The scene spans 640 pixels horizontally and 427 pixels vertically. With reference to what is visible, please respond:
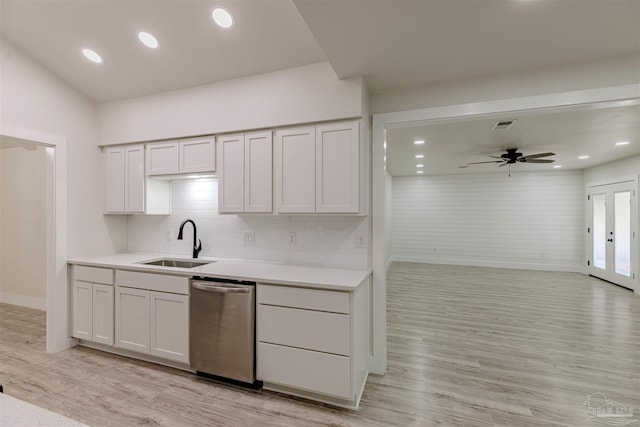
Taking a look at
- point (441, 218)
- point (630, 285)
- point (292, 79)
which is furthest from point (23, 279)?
point (630, 285)

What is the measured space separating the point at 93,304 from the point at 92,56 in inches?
98.2

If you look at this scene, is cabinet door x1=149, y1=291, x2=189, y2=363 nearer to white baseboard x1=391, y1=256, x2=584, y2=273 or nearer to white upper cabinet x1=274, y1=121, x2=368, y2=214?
white upper cabinet x1=274, y1=121, x2=368, y2=214

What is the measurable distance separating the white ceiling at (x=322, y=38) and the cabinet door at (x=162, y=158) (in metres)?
0.62

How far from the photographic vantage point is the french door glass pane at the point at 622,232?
5438 millimetres

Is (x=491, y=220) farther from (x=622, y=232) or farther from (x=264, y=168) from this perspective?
(x=264, y=168)

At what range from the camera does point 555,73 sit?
2170mm

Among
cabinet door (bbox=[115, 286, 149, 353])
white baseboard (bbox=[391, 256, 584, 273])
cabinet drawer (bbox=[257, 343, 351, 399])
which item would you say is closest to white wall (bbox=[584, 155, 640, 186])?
white baseboard (bbox=[391, 256, 584, 273])

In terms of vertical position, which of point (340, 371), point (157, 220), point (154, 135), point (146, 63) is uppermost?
point (146, 63)

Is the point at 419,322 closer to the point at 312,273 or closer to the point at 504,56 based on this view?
the point at 312,273

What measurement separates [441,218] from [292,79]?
6926 mm

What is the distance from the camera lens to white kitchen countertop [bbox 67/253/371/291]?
2102 millimetres

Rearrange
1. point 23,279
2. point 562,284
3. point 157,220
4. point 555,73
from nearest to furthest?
1. point 555,73
2. point 157,220
3. point 23,279
4. point 562,284

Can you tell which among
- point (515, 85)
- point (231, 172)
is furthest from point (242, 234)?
point (515, 85)

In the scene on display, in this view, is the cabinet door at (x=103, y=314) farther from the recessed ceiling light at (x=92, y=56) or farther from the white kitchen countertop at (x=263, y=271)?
the recessed ceiling light at (x=92, y=56)
